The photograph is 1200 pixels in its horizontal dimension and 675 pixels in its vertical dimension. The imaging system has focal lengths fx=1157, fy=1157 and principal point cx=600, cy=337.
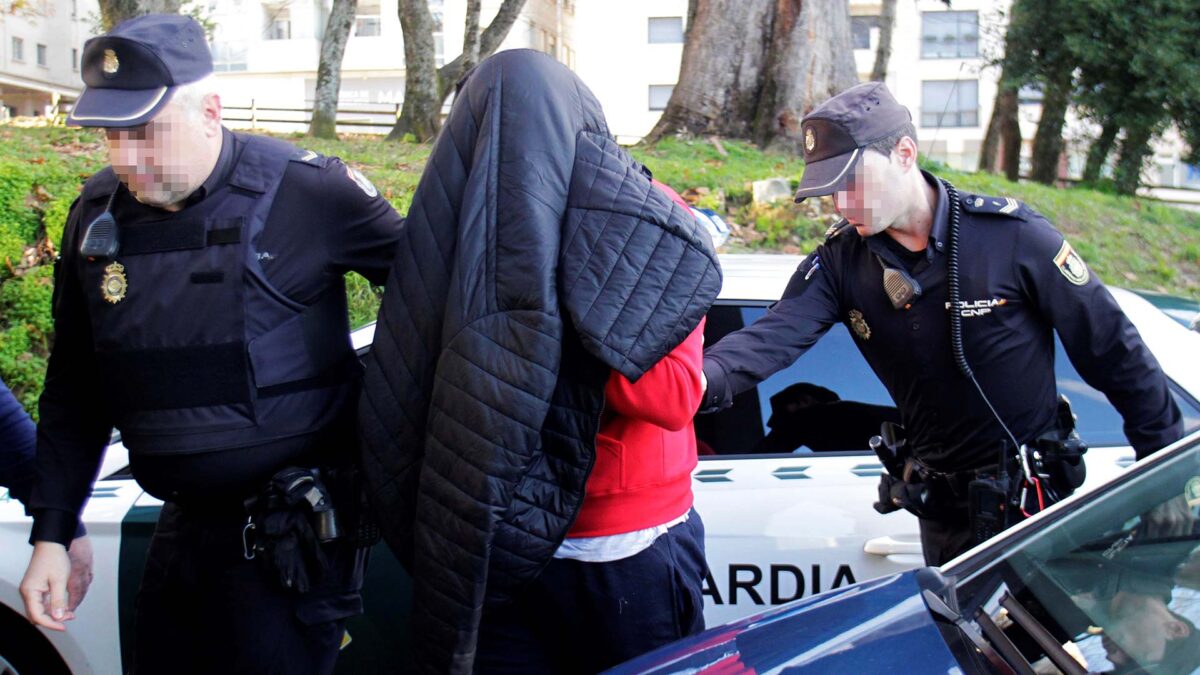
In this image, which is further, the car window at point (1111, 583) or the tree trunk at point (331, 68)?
the tree trunk at point (331, 68)

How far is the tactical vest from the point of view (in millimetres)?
2219

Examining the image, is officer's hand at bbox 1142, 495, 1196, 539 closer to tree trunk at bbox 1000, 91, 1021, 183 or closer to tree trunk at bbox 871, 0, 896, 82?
tree trunk at bbox 1000, 91, 1021, 183

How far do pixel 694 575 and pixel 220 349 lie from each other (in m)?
1.02

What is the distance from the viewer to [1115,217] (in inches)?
413

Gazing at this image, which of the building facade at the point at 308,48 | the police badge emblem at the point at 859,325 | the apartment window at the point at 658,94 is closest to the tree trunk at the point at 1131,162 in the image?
the police badge emblem at the point at 859,325

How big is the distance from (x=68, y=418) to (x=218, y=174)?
2.03 ft

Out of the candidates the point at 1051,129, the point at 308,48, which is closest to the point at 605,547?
the point at 1051,129

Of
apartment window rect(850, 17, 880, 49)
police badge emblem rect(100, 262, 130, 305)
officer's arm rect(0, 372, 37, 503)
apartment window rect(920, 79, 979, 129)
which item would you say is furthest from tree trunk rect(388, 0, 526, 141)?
apartment window rect(850, 17, 880, 49)

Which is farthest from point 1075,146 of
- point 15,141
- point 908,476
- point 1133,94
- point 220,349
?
point 220,349

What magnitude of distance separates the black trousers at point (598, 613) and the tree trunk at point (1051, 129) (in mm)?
15459

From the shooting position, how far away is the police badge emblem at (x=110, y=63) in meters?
2.17

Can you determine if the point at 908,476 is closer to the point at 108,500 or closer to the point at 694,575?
the point at 694,575

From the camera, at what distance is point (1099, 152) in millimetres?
16266

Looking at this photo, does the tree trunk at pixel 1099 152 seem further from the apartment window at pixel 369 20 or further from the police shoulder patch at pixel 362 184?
the apartment window at pixel 369 20
